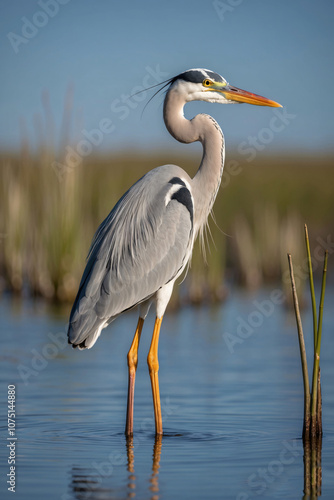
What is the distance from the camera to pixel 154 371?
6.27 meters

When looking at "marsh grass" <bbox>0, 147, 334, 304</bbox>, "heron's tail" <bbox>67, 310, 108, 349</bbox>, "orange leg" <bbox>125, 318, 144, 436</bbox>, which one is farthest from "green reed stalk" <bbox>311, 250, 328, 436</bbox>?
"marsh grass" <bbox>0, 147, 334, 304</bbox>

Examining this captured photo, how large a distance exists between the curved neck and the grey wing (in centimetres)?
21

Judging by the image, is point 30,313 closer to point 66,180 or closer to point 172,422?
point 66,180

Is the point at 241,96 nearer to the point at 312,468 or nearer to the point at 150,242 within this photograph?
the point at 150,242

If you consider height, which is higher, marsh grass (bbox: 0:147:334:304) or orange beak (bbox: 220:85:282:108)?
orange beak (bbox: 220:85:282:108)

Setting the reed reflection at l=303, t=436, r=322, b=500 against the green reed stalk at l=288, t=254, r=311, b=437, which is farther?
the green reed stalk at l=288, t=254, r=311, b=437

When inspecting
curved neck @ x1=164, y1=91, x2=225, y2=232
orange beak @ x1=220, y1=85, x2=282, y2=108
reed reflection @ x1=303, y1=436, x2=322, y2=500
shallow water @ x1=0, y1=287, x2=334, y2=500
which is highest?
orange beak @ x1=220, y1=85, x2=282, y2=108

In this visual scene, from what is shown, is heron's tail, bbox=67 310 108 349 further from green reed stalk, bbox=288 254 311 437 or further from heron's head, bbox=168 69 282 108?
heron's head, bbox=168 69 282 108

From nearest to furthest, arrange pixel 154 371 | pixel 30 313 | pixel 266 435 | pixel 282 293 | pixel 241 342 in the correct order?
pixel 266 435 → pixel 154 371 → pixel 241 342 → pixel 30 313 → pixel 282 293

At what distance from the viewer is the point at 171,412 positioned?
661cm

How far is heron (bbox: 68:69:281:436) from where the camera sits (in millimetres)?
6082

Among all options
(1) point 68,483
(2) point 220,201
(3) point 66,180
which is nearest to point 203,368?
(1) point 68,483

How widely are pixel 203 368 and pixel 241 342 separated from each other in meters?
1.65

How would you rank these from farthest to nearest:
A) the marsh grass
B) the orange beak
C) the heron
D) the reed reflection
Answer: the marsh grass < the orange beak < the heron < the reed reflection
